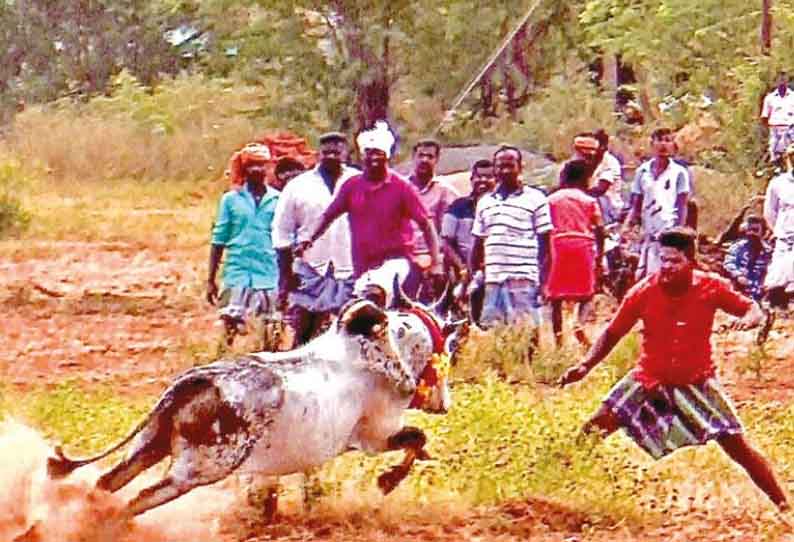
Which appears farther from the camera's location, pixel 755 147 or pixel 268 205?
pixel 755 147

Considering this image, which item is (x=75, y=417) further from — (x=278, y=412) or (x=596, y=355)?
(x=596, y=355)

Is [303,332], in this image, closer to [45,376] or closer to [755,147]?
[45,376]

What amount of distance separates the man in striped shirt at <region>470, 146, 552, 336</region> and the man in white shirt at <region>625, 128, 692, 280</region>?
1.96 metres

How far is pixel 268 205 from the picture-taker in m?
11.7

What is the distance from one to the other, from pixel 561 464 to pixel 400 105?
20366mm

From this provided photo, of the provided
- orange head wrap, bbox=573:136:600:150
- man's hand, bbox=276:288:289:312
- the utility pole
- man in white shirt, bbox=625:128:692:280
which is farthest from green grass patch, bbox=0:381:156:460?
the utility pole

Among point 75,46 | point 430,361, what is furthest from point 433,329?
point 75,46

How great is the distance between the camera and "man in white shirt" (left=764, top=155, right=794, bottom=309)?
42.0 feet

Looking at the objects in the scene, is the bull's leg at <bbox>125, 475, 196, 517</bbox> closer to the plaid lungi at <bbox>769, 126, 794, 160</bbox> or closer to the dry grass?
the plaid lungi at <bbox>769, 126, 794, 160</bbox>

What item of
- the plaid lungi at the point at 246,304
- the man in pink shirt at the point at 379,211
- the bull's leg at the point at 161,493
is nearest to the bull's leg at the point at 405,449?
the bull's leg at the point at 161,493

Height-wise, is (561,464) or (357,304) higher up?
(357,304)

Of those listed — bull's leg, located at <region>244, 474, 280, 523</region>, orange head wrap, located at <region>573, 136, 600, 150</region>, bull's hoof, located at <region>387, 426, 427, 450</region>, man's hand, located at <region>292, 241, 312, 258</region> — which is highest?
orange head wrap, located at <region>573, 136, 600, 150</region>

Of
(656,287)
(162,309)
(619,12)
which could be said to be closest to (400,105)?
(619,12)

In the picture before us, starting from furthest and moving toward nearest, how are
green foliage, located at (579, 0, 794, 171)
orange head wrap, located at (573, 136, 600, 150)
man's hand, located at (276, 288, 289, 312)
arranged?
green foliage, located at (579, 0, 794, 171) → orange head wrap, located at (573, 136, 600, 150) → man's hand, located at (276, 288, 289, 312)
